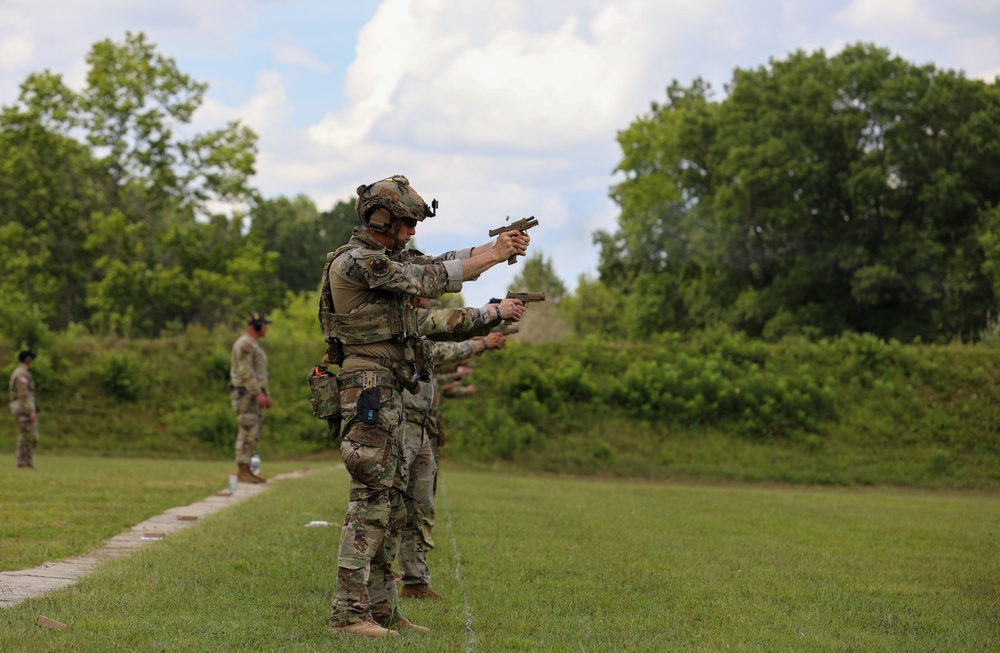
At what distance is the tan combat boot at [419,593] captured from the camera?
842 cm

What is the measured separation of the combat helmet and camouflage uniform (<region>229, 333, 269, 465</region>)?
11.2m

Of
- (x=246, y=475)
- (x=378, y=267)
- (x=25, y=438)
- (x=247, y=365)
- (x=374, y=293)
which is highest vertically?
(x=378, y=267)

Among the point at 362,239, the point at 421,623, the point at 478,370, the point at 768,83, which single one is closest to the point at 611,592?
the point at 421,623

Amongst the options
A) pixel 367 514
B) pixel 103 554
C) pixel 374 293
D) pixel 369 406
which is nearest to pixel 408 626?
pixel 367 514

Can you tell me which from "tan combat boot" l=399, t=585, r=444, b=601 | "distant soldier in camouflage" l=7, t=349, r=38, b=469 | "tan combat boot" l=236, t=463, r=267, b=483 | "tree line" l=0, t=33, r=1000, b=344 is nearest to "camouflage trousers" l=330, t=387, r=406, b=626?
"tan combat boot" l=399, t=585, r=444, b=601

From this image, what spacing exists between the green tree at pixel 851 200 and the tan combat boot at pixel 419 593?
3729 cm

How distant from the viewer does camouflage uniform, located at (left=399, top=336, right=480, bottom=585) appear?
851cm

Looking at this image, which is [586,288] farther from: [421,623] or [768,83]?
[421,623]

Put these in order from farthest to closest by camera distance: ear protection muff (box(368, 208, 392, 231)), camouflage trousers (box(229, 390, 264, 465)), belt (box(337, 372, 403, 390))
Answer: camouflage trousers (box(229, 390, 264, 465)) → ear protection muff (box(368, 208, 392, 231)) → belt (box(337, 372, 403, 390))

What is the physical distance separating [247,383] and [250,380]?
69 mm

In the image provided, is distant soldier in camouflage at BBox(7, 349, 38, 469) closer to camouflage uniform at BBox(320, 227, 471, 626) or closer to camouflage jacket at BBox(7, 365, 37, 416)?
camouflage jacket at BBox(7, 365, 37, 416)

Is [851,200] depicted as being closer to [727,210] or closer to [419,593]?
[727,210]

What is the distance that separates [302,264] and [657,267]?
3067cm

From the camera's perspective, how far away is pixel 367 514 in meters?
7.08
